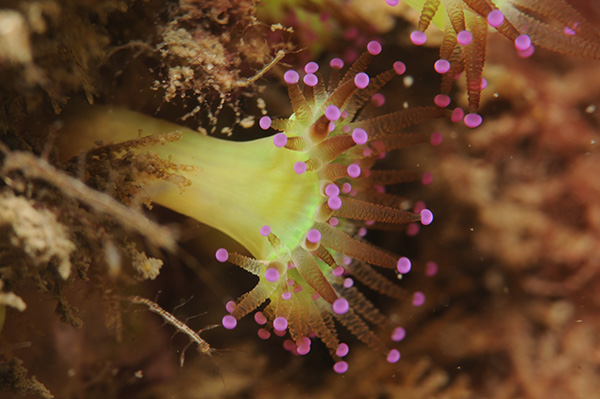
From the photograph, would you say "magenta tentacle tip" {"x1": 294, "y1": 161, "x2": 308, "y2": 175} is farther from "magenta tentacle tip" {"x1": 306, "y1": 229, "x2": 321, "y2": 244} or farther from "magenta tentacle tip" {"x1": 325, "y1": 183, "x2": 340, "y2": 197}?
"magenta tentacle tip" {"x1": 306, "y1": 229, "x2": 321, "y2": 244}

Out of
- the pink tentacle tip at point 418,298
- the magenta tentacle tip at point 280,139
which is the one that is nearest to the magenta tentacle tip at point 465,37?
the magenta tentacle tip at point 280,139

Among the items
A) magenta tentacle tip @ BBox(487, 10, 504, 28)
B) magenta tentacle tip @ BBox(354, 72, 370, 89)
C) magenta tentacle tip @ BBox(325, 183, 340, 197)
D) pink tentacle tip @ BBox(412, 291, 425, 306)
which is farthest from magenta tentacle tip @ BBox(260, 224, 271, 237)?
pink tentacle tip @ BBox(412, 291, 425, 306)

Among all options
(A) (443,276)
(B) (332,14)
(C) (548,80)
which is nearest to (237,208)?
(B) (332,14)

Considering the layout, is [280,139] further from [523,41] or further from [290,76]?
[523,41]

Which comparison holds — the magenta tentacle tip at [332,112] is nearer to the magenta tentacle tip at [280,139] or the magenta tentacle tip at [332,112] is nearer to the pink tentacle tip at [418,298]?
the magenta tentacle tip at [280,139]

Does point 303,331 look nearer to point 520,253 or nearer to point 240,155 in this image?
point 240,155

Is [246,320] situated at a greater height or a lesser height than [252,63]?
lesser

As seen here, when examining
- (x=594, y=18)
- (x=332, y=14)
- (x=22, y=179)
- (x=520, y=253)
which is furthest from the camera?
(x=520, y=253)
